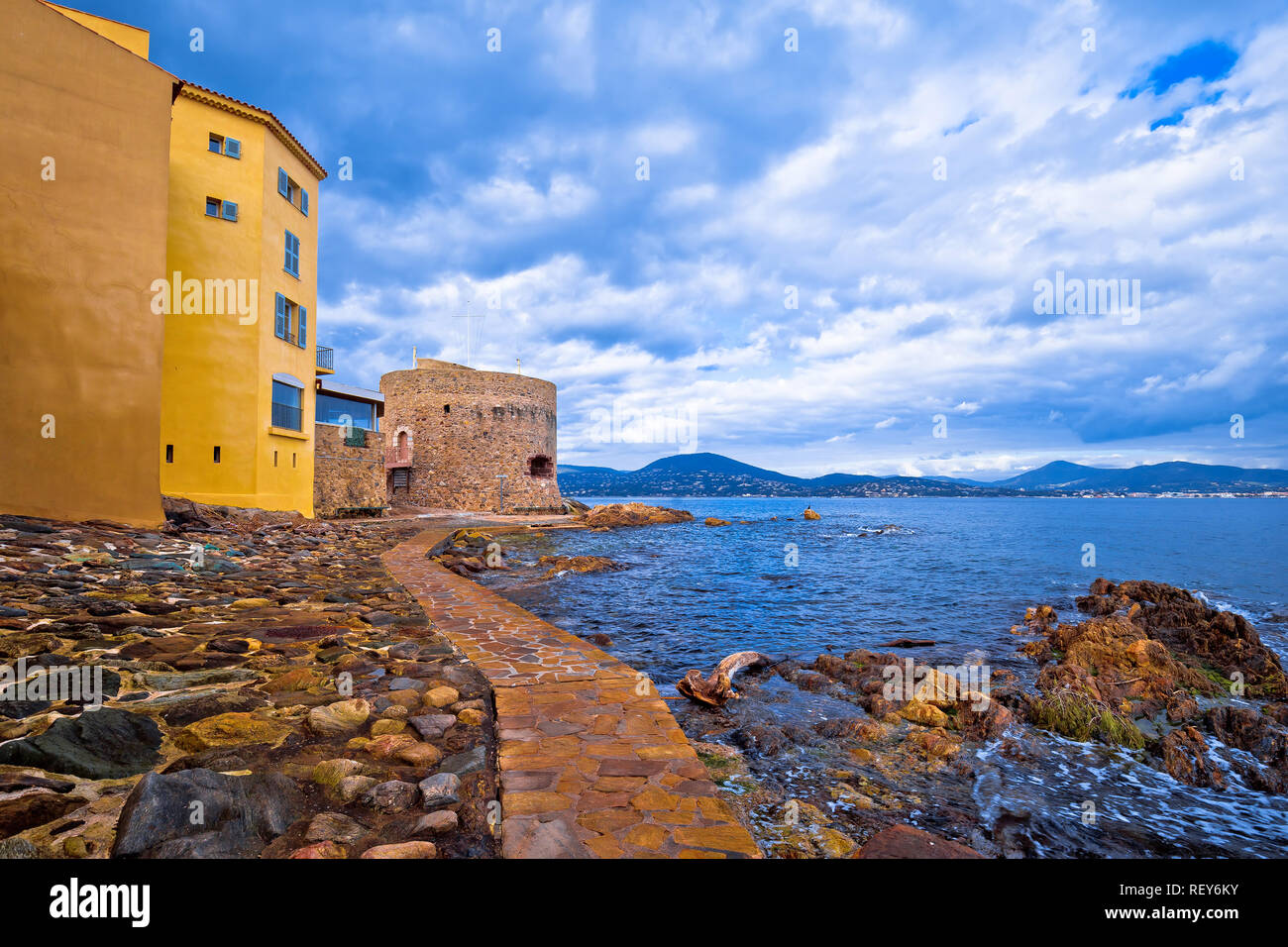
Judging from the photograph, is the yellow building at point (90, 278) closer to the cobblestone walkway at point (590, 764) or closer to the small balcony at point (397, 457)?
the cobblestone walkway at point (590, 764)

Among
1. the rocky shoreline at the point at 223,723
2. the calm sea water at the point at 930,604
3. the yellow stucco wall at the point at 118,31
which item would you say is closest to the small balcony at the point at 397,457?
the calm sea water at the point at 930,604

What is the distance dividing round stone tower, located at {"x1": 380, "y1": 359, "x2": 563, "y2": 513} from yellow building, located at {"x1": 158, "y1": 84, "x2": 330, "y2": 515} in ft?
50.1

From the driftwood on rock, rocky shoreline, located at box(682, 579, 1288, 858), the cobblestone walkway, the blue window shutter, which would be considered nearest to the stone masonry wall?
the blue window shutter

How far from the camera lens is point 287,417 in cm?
1639

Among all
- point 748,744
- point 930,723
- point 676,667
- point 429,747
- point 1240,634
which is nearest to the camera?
point 429,747

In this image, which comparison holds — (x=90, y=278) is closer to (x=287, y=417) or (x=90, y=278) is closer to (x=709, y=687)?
(x=287, y=417)

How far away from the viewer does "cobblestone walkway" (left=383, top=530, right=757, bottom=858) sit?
8.35ft

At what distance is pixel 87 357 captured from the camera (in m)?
9.16

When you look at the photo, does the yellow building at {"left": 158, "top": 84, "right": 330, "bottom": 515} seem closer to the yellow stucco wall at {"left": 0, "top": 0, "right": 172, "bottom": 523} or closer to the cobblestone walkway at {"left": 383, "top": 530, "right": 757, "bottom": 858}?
the yellow stucco wall at {"left": 0, "top": 0, "right": 172, "bottom": 523}
